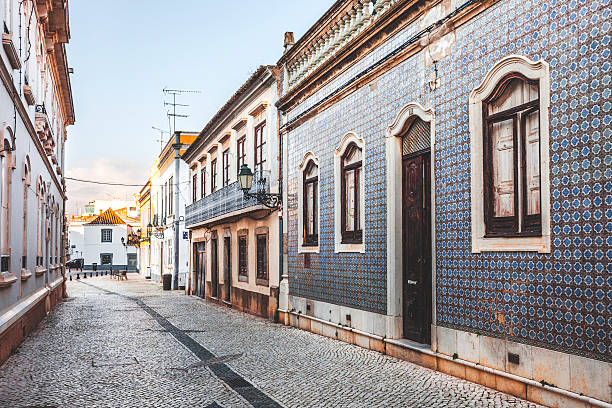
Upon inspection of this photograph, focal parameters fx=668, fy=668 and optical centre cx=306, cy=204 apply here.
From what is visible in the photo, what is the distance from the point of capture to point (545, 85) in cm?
649

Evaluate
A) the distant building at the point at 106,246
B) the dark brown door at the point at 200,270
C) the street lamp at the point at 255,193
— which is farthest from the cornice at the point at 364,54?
the distant building at the point at 106,246

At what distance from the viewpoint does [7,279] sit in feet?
32.0

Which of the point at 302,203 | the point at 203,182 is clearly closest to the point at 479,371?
the point at 302,203

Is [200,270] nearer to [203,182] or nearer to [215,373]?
[203,182]


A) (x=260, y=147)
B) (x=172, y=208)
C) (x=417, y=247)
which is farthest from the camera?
(x=172, y=208)

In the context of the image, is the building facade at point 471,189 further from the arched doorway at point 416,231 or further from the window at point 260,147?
the window at point 260,147

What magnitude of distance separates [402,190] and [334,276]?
111 inches

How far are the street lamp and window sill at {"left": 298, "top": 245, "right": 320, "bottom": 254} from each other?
1.78 meters

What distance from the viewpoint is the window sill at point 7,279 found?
9.30 meters

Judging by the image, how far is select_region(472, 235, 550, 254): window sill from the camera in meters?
6.49

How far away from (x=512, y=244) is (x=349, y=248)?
4518mm

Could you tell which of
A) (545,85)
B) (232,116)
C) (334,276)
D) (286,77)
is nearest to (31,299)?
(334,276)

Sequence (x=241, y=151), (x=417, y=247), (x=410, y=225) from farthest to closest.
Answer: (x=241, y=151) → (x=410, y=225) → (x=417, y=247)

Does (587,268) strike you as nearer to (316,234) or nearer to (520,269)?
(520,269)
